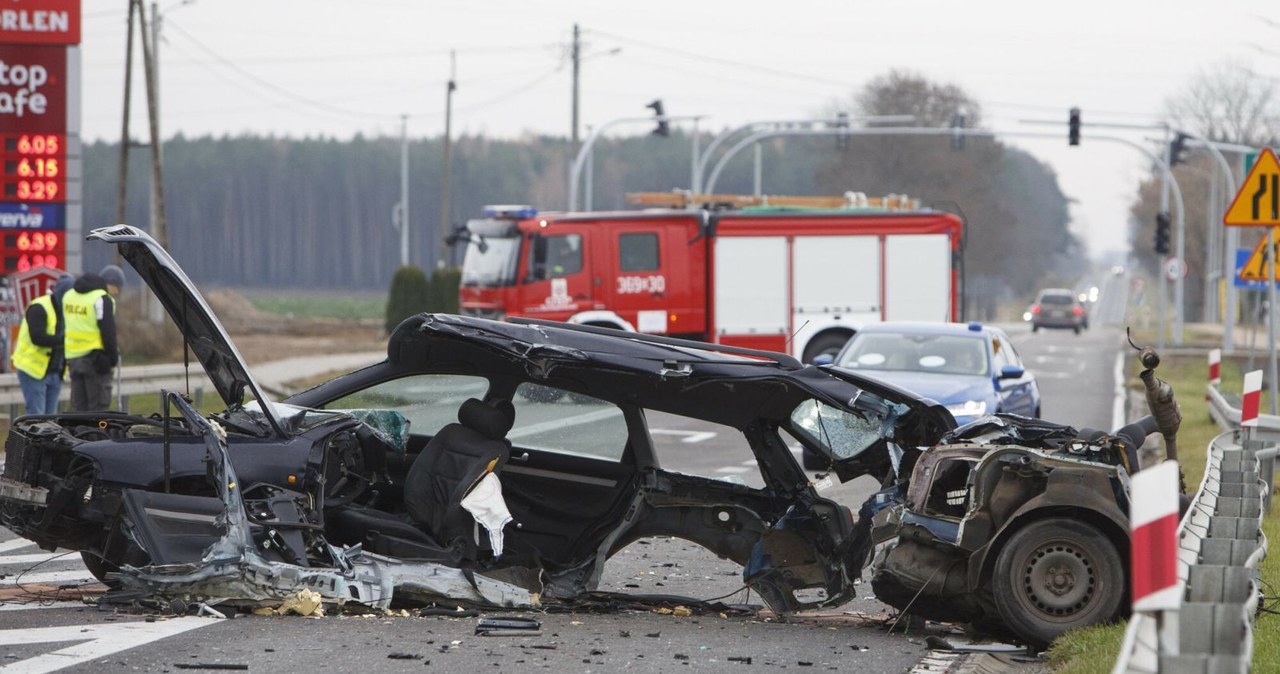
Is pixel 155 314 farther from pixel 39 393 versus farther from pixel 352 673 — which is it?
pixel 352 673

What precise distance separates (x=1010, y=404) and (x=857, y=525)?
8.52 meters

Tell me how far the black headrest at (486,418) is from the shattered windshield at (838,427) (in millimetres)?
1373

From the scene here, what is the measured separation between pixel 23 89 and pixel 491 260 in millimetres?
8180

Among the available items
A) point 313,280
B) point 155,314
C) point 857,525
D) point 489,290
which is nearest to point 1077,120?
point 489,290

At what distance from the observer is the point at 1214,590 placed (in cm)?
514

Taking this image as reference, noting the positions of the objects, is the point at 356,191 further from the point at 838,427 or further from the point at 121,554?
the point at 838,427

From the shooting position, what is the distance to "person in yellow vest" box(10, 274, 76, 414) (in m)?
15.0

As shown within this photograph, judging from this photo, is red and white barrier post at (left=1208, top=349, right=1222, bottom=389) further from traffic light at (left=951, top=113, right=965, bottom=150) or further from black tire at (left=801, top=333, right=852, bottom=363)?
traffic light at (left=951, top=113, right=965, bottom=150)

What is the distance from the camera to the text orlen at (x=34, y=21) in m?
20.6

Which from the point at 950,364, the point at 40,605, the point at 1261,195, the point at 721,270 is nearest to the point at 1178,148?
the point at 721,270

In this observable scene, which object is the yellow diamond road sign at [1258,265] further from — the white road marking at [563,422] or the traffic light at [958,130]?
the traffic light at [958,130]

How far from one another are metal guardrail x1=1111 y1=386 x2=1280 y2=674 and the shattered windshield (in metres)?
1.48

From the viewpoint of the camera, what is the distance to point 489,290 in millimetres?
26328

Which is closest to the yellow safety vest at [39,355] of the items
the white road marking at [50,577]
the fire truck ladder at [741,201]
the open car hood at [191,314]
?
the white road marking at [50,577]
